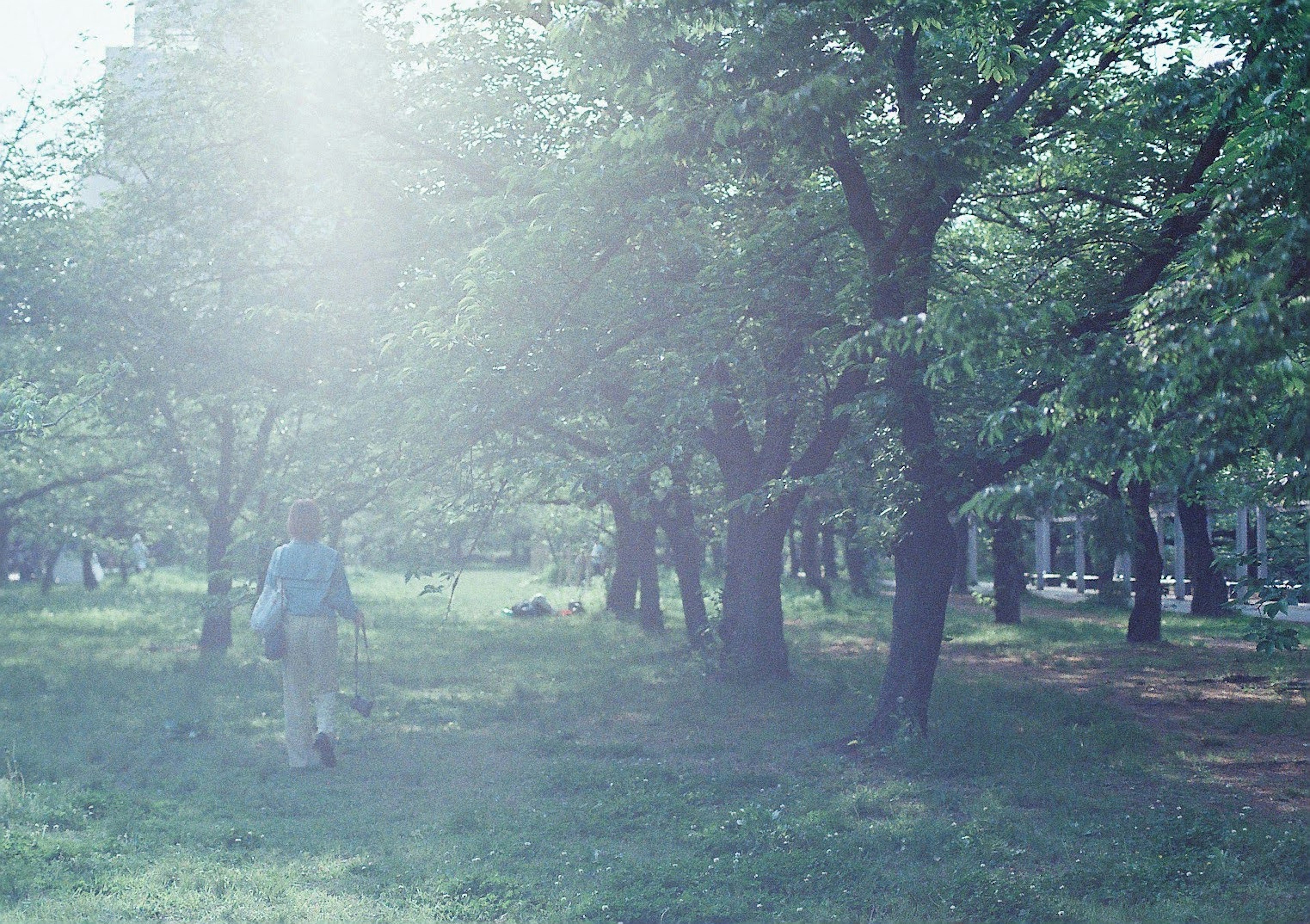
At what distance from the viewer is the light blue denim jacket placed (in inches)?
418

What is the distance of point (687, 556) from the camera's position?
62.2 ft

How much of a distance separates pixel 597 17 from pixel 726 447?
6.96m

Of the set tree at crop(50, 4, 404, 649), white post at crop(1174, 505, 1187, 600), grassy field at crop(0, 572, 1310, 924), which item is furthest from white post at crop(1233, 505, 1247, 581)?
tree at crop(50, 4, 404, 649)

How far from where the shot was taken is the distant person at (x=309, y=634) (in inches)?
413

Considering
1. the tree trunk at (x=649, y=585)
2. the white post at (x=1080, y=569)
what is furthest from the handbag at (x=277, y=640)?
the white post at (x=1080, y=569)

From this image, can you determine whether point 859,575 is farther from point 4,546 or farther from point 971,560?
point 4,546

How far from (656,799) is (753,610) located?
6.37 metres

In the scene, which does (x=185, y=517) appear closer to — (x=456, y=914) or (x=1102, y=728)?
(x=1102, y=728)

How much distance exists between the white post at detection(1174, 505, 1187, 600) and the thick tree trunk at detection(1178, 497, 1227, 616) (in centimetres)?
212

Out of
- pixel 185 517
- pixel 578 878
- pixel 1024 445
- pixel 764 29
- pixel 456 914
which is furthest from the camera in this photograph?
pixel 185 517

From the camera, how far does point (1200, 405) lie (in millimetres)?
5844

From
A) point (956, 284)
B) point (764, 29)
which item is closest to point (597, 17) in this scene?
point (764, 29)

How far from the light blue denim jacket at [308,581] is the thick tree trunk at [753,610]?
5.41 metres

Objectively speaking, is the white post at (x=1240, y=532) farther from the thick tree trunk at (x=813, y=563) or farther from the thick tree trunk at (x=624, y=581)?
the thick tree trunk at (x=624, y=581)
